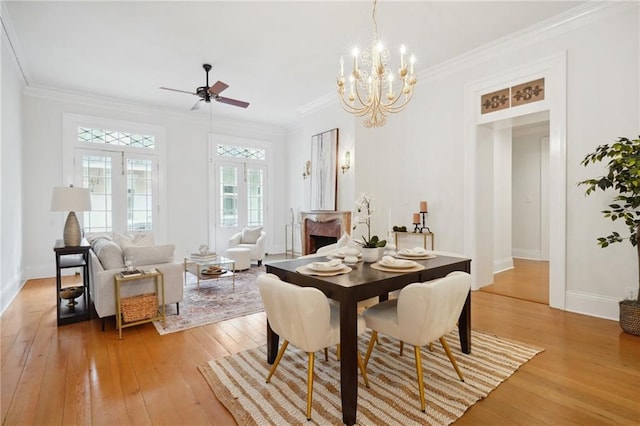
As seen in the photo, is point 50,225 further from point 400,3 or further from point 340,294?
point 400,3

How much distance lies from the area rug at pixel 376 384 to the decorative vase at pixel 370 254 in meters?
0.79

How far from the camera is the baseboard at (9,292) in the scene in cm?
372

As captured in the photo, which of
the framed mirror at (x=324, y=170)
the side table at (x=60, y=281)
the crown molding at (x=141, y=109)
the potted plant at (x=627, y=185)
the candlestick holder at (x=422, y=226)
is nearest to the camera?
the potted plant at (x=627, y=185)

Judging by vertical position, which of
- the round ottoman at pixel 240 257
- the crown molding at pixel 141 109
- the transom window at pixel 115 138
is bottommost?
the round ottoman at pixel 240 257

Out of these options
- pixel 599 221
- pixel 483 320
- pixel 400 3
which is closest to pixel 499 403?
pixel 483 320

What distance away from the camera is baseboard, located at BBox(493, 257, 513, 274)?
572 cm

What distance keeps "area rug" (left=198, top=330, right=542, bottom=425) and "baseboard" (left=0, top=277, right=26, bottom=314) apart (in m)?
3.08

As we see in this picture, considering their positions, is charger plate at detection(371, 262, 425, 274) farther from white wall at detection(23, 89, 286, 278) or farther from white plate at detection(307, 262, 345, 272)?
white wall at detection(23, 89, 286, 278)

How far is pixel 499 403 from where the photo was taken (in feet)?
6.31

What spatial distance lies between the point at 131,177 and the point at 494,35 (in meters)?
6.34

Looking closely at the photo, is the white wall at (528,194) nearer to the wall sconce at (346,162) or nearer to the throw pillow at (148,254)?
the wall sconce at (346,162)

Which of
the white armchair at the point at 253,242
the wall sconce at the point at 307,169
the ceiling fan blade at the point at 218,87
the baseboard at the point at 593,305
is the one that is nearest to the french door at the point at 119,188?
the white armchair at the point at 253,242

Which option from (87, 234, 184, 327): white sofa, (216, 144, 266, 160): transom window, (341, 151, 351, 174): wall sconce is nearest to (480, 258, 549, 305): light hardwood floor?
(341, 151, 351, 174): wall sconce

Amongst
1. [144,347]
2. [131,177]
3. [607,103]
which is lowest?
[144,347]
